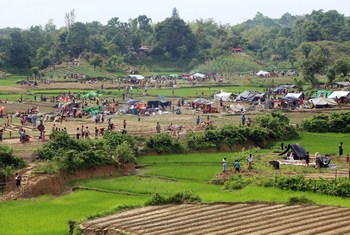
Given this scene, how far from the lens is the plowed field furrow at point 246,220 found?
18406 millimetres

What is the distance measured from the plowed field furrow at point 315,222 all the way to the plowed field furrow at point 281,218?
0.39 m

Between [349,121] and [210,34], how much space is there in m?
102

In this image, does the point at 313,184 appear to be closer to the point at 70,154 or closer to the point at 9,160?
the point at 70,154

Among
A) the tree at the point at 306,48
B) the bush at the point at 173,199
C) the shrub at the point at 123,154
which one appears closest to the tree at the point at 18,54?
the tree at the point at 306,48

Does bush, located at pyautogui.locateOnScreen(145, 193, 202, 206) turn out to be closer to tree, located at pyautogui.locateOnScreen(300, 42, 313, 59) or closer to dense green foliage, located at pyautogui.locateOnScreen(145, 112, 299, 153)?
dense green foliage, located at pyautogui.locateOnScreen(145, 112, 299, 153)

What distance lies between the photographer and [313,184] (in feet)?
84.5

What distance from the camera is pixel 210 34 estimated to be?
477ft

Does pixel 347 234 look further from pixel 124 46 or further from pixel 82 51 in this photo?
pixel 124 46

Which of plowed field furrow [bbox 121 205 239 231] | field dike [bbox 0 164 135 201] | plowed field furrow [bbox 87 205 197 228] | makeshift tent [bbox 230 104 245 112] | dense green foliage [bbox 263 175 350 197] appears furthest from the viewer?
makeshift tent [bbox 230 104 245 112]

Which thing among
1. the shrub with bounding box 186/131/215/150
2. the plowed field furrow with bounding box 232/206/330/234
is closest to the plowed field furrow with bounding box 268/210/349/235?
the plowed field furrow with bounding box 232/206/330/234

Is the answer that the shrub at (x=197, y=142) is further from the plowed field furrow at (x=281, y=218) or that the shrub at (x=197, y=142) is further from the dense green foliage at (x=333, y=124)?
the plowed field furrow at (x=281, y=218)

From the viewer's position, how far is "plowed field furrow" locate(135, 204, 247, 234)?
18922mm

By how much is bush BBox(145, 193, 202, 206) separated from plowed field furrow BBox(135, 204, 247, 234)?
1692 millimetres

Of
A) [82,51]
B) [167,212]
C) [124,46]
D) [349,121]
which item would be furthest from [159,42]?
[167,212]
